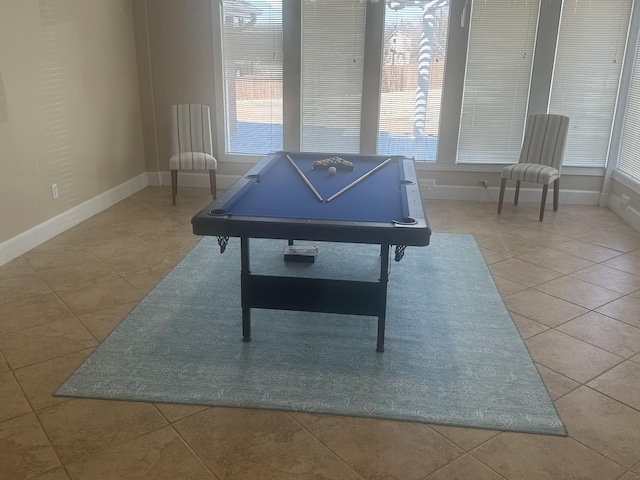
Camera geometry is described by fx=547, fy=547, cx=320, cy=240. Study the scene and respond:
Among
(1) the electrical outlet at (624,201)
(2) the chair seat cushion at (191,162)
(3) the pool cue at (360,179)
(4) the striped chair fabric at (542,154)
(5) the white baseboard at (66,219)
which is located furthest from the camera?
(2) the chair seat cushion at (191,162)

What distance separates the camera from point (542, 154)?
5.54 metres

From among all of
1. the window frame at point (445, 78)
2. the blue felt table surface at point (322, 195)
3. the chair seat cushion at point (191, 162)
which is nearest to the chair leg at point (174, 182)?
the chair seat cushion at point (191, 162)

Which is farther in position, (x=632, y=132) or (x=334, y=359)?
(x=632, y=132)

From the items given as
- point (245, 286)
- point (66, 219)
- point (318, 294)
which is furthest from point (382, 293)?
point (66, 219)

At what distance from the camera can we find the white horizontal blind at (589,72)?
5.48m

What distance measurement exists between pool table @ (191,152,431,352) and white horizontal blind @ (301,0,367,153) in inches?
99.3

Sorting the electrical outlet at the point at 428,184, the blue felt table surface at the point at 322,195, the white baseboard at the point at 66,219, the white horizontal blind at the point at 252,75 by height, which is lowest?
the white baseboard at the point at 66,219

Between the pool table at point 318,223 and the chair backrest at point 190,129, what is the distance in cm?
243

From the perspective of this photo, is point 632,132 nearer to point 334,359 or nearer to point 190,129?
point 334,359

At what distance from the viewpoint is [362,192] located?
335 cm

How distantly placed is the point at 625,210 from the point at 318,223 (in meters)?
4.21

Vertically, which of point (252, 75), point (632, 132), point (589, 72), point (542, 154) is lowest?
point (542, 154)

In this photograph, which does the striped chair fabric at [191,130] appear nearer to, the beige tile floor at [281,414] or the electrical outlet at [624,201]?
the beige tile floor at [281,414]

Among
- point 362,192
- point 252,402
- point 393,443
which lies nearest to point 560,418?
point 393,443
